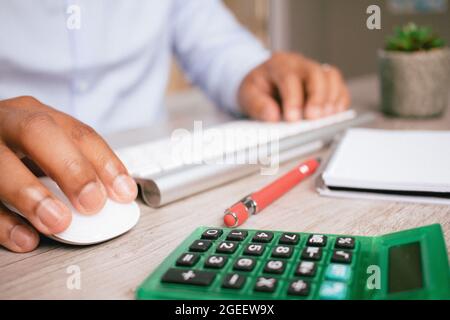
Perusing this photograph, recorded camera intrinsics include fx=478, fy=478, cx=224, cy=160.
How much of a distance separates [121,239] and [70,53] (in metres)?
0.49

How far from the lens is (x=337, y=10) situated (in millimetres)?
2301

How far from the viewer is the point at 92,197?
36cm

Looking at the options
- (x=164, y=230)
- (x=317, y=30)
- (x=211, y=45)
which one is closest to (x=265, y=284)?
(x=164, y=230)

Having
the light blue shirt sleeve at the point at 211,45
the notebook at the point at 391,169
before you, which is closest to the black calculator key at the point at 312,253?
the notebook at the point at 391,169

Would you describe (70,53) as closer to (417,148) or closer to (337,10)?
(417,148)

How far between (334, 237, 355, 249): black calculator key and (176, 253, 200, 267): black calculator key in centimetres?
10

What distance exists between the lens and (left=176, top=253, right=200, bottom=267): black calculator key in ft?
1.01

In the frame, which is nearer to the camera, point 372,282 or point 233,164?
point 372,282

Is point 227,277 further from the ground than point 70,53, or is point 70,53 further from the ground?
point 70,53

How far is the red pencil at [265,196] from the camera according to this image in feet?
1.29

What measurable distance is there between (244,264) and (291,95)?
0.46m

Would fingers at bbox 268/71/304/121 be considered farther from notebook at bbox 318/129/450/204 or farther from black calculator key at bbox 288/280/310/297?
black calculator key at bbox 288/280/310/297

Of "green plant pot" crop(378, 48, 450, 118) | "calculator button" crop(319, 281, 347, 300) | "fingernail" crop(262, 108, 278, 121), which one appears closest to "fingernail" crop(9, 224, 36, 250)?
"calculator button" crop(319, 281, 347, 300)

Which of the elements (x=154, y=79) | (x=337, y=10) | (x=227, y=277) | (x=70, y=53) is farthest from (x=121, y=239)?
(x=337, y=10)
